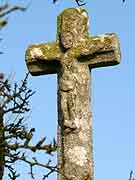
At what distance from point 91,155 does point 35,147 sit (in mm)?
1880

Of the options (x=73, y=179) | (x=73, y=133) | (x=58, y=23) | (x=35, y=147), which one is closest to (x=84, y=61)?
(x=58, y=23)

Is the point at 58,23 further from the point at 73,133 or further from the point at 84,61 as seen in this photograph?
the point at 73,133

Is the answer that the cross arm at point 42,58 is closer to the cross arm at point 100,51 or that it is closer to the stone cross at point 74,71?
the stone cross at point 74,71

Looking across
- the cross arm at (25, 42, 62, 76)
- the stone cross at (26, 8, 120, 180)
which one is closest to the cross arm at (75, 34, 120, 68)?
the stone cross at (26, 8, 120, 180)

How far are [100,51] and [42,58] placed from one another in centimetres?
73

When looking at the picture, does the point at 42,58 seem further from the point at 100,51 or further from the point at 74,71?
the point at 100,51

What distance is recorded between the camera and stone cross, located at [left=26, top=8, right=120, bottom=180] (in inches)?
200

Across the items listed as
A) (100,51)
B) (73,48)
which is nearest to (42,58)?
(73,48)

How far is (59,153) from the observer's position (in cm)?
518

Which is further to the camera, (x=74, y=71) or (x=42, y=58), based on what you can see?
(x=42, y=58)

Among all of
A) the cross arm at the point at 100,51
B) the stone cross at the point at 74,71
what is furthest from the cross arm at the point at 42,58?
the cross arm at the point at 100,51

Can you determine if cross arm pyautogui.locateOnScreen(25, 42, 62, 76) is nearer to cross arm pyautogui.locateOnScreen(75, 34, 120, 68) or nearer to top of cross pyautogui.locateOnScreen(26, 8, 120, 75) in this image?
top of cross pyautogui.locateOnScreen(26, 8, 120, 75)

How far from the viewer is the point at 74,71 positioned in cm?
548

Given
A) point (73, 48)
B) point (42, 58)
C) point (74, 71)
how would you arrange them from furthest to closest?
1. point (42, 58)
2. point (73, 48)
3. point (74, 71)
